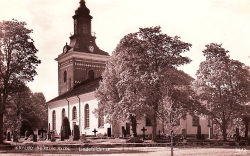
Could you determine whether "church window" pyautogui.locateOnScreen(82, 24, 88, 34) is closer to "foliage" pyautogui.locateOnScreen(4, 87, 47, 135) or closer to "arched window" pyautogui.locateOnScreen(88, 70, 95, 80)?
"arched window" pyautogui.locateOnScreen(88, 70, 95, 80)

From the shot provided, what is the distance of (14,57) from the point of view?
34844mm

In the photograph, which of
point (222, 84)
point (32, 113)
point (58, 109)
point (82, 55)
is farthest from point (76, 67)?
point (222, 84)

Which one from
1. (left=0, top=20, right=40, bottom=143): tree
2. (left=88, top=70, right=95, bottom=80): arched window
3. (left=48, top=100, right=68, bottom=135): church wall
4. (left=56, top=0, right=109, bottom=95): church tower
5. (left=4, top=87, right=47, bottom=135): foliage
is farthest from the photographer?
(left=88, top=70, right=95, bottom=80): arched window

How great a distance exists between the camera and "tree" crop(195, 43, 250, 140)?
1405 inches

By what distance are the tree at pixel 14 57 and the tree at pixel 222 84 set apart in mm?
16060

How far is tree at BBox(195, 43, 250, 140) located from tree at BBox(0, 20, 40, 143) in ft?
52.7

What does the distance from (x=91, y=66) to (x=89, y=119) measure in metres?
14.0

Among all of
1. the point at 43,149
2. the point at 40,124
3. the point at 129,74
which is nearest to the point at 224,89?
the point at 129,74

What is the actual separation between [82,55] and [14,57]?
1290 inches

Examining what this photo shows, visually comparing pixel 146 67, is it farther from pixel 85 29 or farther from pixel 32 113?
pixel 32 113

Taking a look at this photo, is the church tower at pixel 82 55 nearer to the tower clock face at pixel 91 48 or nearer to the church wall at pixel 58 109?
the tower clock face at pixel 91 48

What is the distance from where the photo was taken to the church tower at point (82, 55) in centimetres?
6750

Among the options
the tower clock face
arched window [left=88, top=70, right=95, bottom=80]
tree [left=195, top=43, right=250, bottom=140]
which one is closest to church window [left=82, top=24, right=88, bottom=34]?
the tower clock face

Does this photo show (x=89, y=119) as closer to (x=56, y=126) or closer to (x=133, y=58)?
(x=56, y=126)
